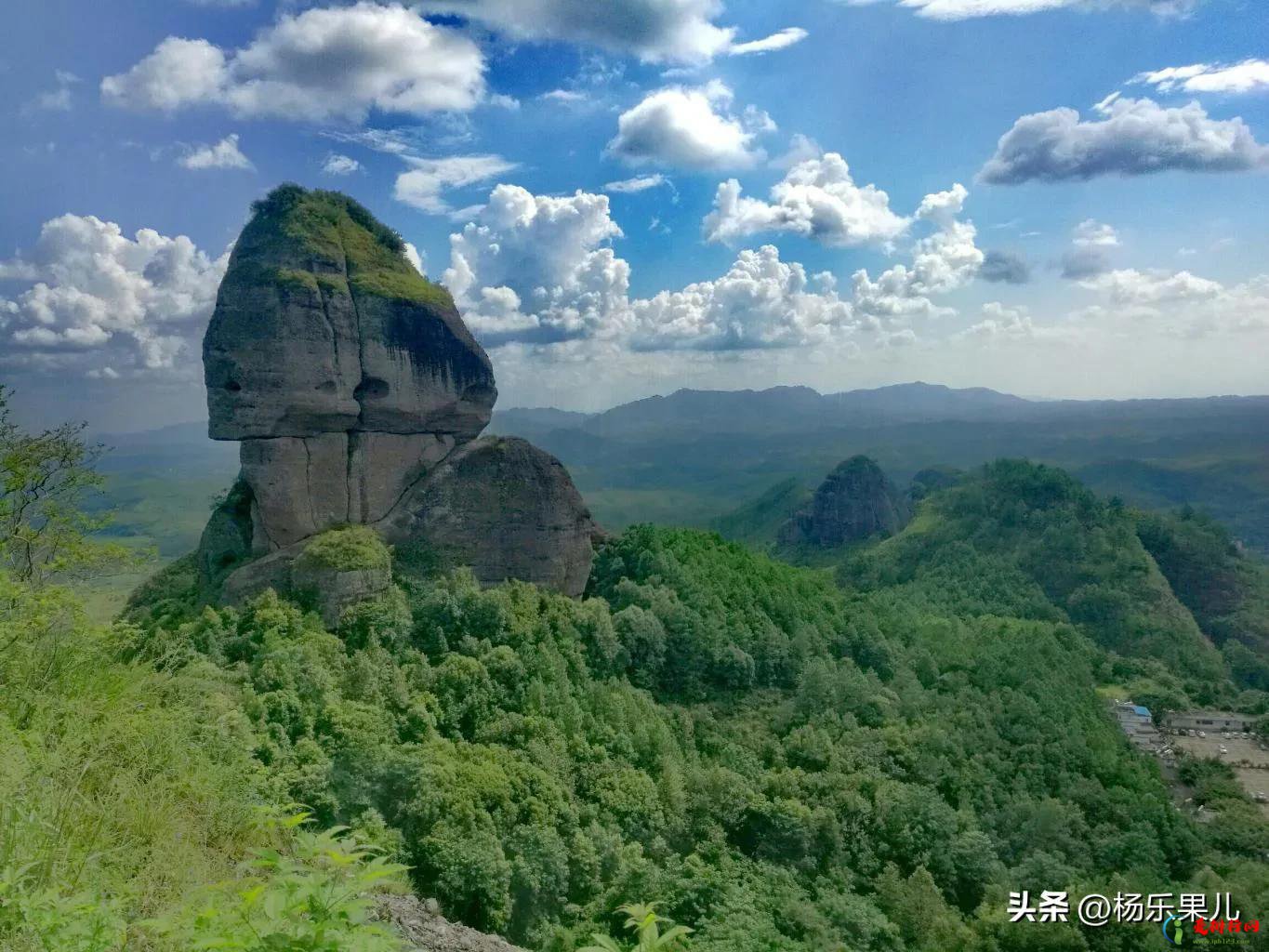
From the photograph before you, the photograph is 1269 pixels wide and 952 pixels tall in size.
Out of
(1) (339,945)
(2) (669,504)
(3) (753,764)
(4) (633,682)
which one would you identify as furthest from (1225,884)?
(2) (669,504)

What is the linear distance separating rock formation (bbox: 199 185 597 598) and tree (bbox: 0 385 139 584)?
8.07 m

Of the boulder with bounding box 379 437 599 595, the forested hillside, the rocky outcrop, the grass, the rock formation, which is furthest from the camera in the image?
the boulder with bounding box 379 437 599 595

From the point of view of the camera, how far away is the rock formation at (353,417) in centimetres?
2597

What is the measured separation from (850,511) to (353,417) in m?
82.6

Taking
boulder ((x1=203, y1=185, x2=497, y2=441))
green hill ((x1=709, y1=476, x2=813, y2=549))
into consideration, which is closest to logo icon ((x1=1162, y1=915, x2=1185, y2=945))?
boulder ((x1=203, y1=185, x2=497, y2=441))

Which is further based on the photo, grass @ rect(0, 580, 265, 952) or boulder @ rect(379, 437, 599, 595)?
boulder @ rect(379, 437, 599, 595)

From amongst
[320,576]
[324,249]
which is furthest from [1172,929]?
[324,249]

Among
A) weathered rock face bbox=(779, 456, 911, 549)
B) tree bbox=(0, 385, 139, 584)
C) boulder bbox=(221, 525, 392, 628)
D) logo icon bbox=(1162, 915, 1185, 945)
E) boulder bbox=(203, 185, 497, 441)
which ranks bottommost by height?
logo icon bbox=(1162, 915, 1185, 945)

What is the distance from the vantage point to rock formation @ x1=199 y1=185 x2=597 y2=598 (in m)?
26.0

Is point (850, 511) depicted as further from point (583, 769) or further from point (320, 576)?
point (320, 576)

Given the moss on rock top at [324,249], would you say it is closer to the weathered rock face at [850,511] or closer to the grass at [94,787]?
the grass at [94,787]

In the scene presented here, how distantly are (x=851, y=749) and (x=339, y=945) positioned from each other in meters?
25.2

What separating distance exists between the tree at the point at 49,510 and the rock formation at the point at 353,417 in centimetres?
807

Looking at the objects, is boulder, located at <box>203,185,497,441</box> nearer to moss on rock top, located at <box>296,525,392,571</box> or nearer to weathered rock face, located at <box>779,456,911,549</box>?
moss on rock top, located at <box>296,525,392,571</box>
